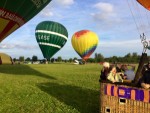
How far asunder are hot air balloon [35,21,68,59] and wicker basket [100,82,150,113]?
118ft

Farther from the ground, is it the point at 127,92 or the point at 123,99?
the point at 127,92

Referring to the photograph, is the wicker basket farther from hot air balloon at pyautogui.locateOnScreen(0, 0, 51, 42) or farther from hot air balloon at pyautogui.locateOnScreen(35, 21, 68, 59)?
hot air balloon at pyautogui.locateOnScreen(35, 21, 68, 59)

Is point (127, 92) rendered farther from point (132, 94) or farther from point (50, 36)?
point (50, 36)

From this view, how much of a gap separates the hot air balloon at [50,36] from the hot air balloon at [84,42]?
7419 mm

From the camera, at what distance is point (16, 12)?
670 inches

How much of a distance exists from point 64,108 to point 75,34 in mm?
47574

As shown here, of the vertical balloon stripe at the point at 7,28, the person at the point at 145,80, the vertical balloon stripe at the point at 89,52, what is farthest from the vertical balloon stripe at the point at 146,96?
the vertical balloon stripe at the point at 89,52

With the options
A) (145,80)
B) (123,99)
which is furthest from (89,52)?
(145,80)

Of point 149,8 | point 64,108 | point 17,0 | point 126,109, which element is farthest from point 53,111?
point 17,0

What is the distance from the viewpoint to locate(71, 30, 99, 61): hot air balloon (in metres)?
53.3

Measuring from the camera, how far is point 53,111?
28.1 ft

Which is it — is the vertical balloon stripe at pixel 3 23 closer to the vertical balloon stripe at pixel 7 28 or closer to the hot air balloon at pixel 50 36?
the vertical balloon stripe at pixel 7 28

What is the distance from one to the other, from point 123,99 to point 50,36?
119 feet

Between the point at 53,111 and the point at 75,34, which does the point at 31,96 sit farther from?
the point at 75,34
